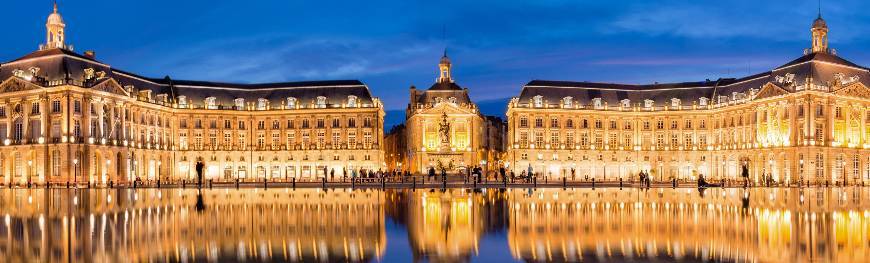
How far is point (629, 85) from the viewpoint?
117562 mm

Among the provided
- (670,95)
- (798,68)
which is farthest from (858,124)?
(670,95)

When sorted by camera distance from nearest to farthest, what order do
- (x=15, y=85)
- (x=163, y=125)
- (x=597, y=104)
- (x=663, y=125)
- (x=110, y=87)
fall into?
(x=15, y=85)
(x=110, y=87)
(x=163, y=125)
(x=597, y=104)
(x=663, y=125)

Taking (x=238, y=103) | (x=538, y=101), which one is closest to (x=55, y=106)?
(x=238, y=103)

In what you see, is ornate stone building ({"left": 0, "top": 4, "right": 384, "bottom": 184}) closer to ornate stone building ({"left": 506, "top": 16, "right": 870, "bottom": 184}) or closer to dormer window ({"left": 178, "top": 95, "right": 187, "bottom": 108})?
dormer window ({"left": 178, "top": 95, "right": 187, "bottom": 108})

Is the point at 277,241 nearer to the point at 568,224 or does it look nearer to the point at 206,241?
the point at 206,241

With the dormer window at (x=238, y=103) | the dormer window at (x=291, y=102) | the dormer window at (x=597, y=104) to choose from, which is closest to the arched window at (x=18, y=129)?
the dormer window at (x=238, y=103)

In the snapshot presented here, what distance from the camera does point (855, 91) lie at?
92625 mm

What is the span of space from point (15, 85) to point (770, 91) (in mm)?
84292

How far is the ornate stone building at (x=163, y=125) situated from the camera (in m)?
84.9

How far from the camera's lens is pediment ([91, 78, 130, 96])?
87.8 metres

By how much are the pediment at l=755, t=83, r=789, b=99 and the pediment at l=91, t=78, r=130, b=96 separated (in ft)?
241

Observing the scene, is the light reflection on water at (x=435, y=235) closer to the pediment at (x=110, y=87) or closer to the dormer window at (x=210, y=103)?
the pediment at (x=110, y=87)

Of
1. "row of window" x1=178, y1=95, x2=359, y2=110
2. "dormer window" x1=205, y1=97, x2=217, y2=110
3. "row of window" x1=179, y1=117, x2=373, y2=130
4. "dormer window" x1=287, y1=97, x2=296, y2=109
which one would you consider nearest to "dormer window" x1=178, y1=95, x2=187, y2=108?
"row of window" x1=178, y1=95, x2=359, y2=110

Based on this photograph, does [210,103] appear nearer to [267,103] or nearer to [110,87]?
[267,103]
